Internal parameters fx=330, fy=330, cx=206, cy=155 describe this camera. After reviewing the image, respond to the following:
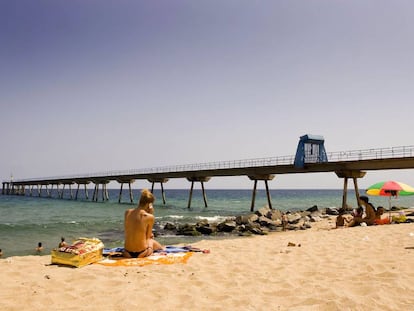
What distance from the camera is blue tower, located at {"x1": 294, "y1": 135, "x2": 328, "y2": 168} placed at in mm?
27880

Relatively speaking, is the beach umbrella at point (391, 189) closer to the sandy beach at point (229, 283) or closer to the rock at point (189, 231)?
the sandy beach at point (229, 283)

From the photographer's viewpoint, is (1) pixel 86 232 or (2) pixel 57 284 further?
(1) pixel 86 232

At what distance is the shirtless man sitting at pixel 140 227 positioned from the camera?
6.42 metres

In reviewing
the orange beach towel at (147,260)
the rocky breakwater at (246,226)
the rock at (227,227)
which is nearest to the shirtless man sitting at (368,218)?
the rocky breakwater at (246,226)

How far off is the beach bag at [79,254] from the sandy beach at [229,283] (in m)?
0.18

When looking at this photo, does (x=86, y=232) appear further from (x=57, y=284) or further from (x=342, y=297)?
(x=342, y=297)

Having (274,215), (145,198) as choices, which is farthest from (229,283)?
(274,215)

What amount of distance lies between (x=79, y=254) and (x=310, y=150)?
2608 cm

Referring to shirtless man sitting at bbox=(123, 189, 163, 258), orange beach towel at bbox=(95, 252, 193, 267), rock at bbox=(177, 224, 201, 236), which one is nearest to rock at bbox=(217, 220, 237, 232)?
rock at bbox=(177, 224, 201, 236)

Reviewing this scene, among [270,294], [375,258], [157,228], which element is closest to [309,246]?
[375,258]

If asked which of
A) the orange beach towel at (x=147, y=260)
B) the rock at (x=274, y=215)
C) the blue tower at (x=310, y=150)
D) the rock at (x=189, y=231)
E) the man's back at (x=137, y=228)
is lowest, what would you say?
the rock at (x=189, y=231)

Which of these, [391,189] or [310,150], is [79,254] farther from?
[310,150]

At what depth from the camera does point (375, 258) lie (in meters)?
6.26

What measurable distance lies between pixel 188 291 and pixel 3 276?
298cm
